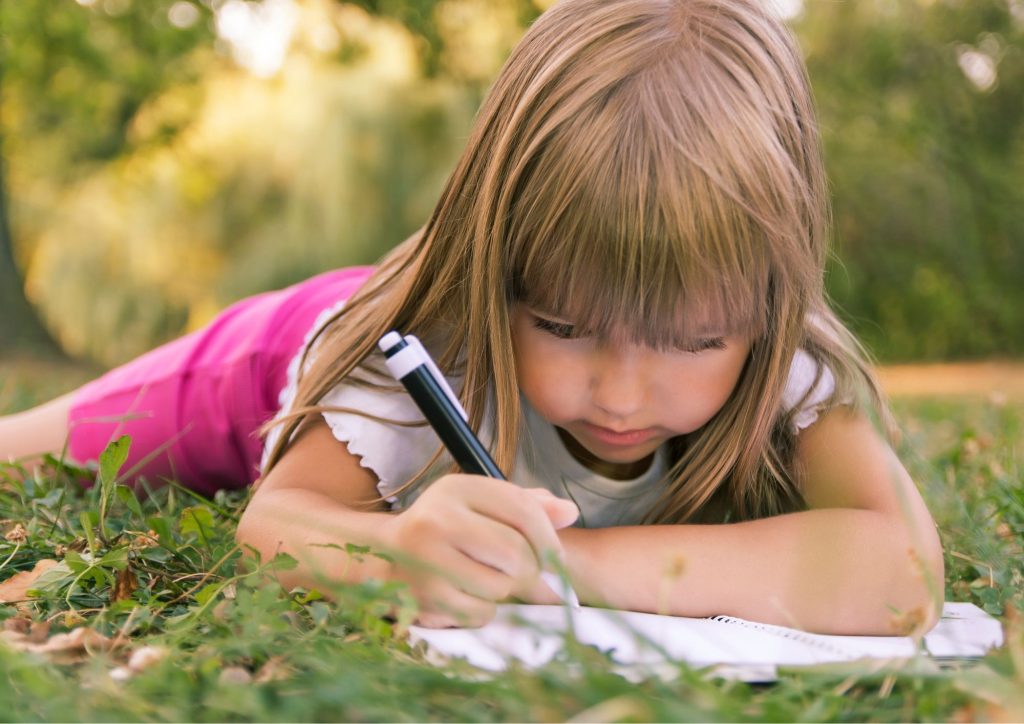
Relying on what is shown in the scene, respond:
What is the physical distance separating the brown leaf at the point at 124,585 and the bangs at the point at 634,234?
0.52 meters

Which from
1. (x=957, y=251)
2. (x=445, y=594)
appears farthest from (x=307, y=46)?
(x=445, y=594)

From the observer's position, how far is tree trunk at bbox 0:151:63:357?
5.83m

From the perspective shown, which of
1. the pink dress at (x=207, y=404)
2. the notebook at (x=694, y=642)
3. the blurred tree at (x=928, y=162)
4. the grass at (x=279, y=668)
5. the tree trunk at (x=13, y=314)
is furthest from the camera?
the blurred tree at (x=928, y=162)

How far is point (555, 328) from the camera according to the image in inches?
47.1

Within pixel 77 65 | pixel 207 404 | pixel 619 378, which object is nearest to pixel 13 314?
pixel 77 65

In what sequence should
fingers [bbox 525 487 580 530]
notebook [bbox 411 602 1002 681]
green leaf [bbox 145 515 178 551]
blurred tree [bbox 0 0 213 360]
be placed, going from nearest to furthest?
notebook [bbox 411 602 1002 681] < fingers [bbox 525 487 580 530] < green leaf [bbox 145 515 178 551] < blurred tree [bbox 0 0 213 360]

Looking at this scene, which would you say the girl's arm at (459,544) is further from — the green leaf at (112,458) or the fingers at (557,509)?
the green leaf at (112,458)

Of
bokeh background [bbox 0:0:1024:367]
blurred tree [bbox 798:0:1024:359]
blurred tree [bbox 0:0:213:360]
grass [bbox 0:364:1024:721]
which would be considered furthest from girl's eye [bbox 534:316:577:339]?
blurred tree [bbox 798:0:1024:359]

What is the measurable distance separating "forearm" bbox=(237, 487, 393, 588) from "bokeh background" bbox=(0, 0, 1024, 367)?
354 centimetres

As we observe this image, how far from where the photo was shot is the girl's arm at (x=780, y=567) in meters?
1.11

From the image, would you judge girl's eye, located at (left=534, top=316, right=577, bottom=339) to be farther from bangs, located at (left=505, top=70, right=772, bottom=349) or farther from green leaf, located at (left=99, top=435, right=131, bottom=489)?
green leaf, located at (left=99, top=435, right=131, bottom=489)

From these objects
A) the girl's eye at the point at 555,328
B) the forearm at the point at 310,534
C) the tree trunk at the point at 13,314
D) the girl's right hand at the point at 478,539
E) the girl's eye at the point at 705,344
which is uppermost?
the girl's eye at the point at 705,344

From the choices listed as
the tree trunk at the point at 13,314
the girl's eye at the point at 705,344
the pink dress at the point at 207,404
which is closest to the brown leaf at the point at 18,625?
the girl's eye at the point at 705,344

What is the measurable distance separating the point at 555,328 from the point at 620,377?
0.31 feet
